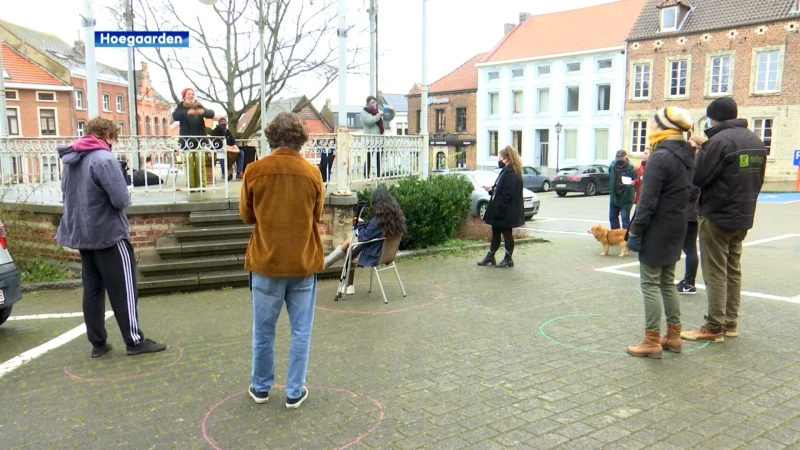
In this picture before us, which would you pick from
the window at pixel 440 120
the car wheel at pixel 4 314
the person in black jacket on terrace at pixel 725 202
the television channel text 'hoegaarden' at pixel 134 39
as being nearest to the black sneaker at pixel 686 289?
the person in black jacket on terrace at pixel 725 202

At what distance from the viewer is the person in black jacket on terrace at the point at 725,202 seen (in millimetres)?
5043

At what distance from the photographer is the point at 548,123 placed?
4269 centimetres

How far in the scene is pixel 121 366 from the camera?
15.7 ft

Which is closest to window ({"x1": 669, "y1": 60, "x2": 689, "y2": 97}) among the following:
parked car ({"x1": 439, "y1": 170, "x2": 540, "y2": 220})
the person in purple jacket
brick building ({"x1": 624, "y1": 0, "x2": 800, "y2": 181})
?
brick building ({"x1": 624, "y1": 0, "x2": 800, "y2": 181})

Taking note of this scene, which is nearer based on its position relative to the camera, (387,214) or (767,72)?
Result: (387,214)

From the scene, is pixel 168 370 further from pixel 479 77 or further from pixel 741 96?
pixel 479 77

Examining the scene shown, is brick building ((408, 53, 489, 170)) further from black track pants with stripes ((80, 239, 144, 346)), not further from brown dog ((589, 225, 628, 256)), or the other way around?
black track pants with stripes ((80, 239, 144, 346))

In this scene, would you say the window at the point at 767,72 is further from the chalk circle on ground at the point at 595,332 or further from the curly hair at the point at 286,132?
the curly hair at the point at 286,132

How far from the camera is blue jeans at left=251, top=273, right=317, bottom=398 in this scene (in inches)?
153

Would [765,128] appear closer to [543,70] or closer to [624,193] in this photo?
[543,70]

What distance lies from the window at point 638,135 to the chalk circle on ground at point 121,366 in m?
37.1

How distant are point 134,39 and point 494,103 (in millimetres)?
40969

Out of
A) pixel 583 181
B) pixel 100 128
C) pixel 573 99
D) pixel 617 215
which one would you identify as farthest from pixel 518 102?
pixel 100 128

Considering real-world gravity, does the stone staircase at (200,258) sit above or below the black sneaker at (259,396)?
above
